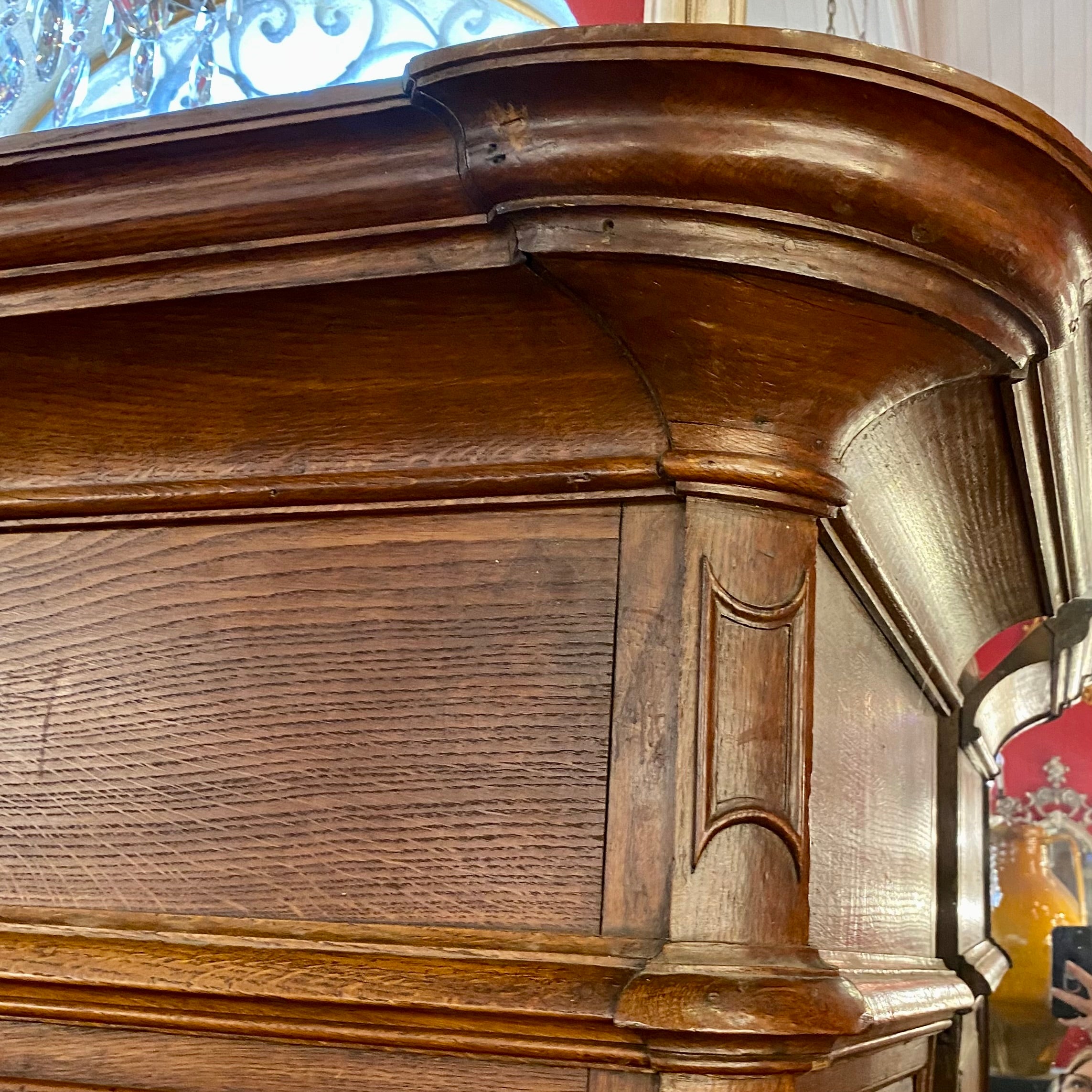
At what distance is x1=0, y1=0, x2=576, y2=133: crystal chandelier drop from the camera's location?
3.83 feet

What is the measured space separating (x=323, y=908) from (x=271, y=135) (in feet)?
1.13

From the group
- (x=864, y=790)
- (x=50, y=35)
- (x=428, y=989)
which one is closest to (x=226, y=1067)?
(x=428, y=989)

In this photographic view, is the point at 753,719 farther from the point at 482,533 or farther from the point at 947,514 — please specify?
the point at 947,514

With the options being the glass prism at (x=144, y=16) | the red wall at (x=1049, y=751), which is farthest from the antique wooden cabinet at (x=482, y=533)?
the red wall at (x=1049, y=751)

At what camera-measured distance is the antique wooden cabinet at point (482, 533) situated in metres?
0.48

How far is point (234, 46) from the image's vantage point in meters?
1.83

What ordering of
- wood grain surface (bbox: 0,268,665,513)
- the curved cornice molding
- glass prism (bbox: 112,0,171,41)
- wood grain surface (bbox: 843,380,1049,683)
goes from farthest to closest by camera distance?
glass prism (bbox: 112,0,171,41) < wood grain surface (bbox: 843,380,1049,683) < wood grain surface (bbox: 0,268,665,513) < the curved cornice molding

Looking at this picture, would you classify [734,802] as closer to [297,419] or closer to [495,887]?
[495,887]

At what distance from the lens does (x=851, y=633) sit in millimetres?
732

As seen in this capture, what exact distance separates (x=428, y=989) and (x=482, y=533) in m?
0.21

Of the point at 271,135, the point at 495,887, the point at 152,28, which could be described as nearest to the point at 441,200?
the point at 271,135

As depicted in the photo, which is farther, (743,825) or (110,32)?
(110,32)

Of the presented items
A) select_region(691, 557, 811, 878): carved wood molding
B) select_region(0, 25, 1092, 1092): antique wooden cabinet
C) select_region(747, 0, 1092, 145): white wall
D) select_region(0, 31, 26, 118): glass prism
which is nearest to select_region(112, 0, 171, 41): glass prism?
select_region(0, 31, 26, 118): glass prism

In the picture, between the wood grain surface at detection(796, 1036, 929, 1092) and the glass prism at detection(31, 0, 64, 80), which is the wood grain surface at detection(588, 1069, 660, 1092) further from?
the glass prism at detection(31, 0, 64, 80)
